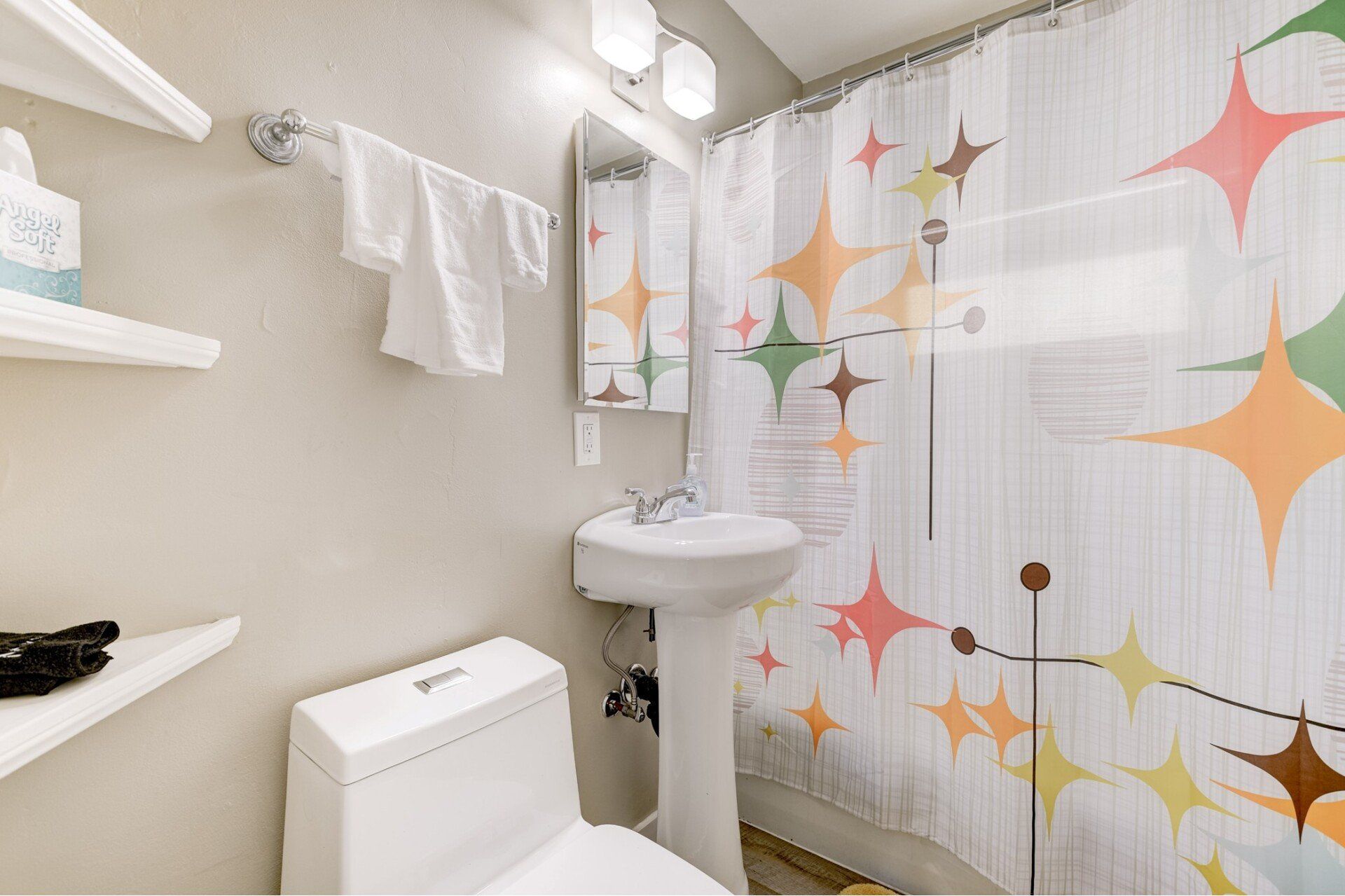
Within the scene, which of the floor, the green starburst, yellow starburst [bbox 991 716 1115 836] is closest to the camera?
yellow starburst [bbox 991 716 1115 836]

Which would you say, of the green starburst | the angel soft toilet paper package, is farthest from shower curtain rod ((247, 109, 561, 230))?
the green starburst

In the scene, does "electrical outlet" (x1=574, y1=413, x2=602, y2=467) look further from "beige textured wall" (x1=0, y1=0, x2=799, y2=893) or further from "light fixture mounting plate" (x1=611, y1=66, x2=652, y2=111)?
"light fixture mounting plate" (x1=611, y1=66, x2=652, y2=111)

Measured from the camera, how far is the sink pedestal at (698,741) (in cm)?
125

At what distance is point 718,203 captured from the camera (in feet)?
5.54

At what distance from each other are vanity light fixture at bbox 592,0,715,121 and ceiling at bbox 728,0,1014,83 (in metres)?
0.35

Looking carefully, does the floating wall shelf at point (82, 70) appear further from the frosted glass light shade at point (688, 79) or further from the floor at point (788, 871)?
the floor at point (788, 871)

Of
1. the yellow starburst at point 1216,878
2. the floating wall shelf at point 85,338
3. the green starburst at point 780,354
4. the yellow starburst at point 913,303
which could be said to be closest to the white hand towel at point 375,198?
the floating wall shelf at point 85,338

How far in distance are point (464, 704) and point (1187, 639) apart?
1310 millimetres

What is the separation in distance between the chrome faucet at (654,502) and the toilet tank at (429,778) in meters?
0.45

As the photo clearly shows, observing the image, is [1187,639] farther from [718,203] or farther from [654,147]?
[654,147]

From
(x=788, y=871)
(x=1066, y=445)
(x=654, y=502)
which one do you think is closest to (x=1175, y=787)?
(x=1066, y=445)

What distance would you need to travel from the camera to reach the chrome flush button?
91cm

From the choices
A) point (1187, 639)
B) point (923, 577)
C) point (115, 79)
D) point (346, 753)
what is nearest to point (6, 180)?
point (115, 79)

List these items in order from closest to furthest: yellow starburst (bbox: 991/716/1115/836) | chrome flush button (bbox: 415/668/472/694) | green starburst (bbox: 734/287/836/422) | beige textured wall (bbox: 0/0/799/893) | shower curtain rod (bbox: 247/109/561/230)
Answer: beige textured wall (bbox: 0/0/799/893) → shower curtain rod (bbox: 247/109/561/230) → chrome flush button (bbox: 415/668/472/694) → yellow starburst (bbox: 991/716/1115/836) → green starburst (bbox: 734/287/836/422)
